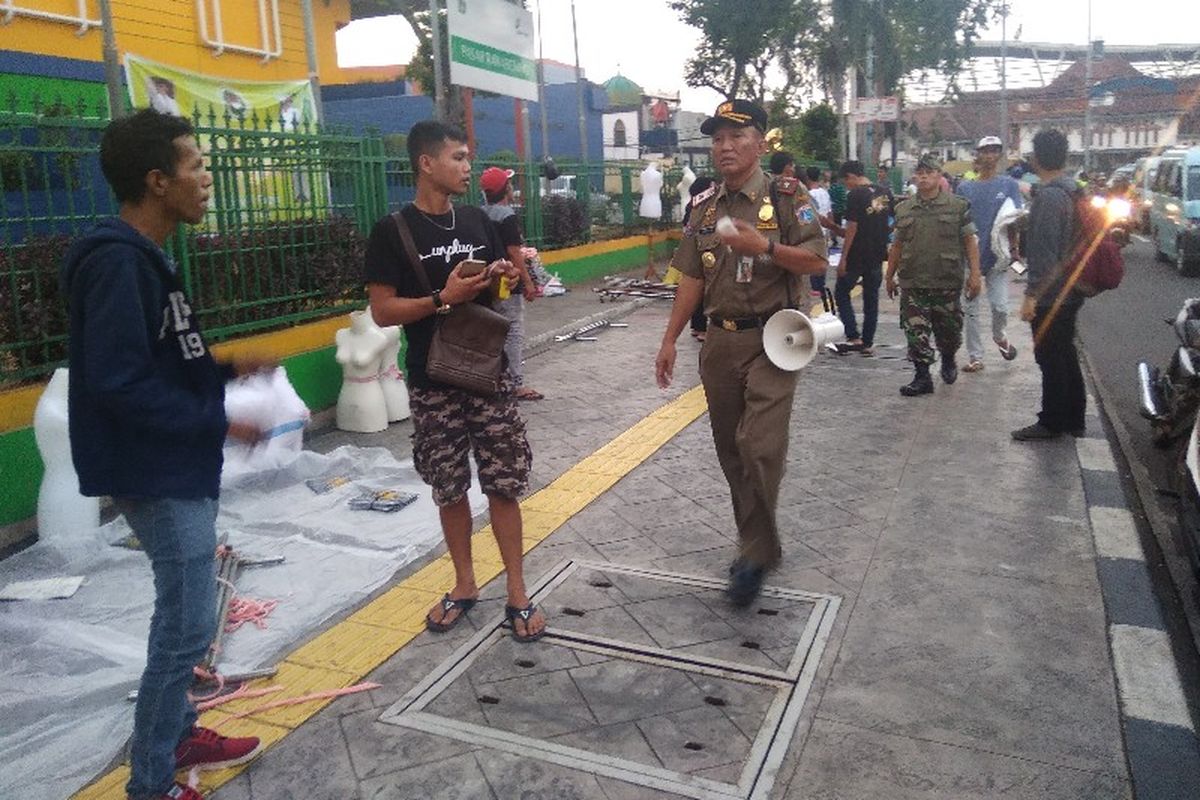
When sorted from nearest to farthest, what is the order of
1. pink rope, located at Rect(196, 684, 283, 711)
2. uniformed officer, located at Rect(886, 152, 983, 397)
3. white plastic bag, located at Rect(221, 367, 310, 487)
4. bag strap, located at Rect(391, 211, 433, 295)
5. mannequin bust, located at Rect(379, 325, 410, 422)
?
pink rope, located at Rect(196, 684, 283, 711)
bag strap, located at Rect(391, 211, 433, 295)
white plastic bag, located at Rect(221, 367, 310, 487)
mannequin bust, located at Rect(379, 325, 410, 422)
uniformed officer, located at Rect(886, 152, 983, 397)

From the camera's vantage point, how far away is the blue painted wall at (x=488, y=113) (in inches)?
1088

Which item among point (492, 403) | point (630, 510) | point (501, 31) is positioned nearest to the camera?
point (492, 403)

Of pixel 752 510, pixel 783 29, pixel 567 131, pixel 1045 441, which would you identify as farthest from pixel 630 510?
pixel 567 131

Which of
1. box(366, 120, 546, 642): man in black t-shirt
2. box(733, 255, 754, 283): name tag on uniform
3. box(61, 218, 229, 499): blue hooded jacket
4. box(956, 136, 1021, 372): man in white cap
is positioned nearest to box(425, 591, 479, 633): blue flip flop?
box(366, 120, 546, 642): man in black t-shirt

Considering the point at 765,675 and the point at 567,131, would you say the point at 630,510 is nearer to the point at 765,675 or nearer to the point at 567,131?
the point at 765,675

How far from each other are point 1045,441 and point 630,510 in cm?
293

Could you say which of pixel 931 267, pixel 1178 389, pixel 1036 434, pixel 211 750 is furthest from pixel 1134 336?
pixel 211 750

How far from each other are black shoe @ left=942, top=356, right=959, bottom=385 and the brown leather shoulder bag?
17.1 feet

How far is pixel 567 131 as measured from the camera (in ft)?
124

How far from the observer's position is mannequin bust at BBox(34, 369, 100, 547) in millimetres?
4691

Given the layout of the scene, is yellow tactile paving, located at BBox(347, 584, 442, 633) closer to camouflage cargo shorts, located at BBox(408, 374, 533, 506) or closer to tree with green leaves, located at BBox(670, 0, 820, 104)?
camouflage cargo shorts, located at BBox(408, 374, 533, 506)

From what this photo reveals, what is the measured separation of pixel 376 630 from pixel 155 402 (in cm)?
173

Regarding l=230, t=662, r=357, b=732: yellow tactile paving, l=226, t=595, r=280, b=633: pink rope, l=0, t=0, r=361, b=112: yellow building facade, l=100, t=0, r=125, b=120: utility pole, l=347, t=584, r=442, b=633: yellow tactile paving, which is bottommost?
l=230, t=662, r=357, b=732: yellow tactile paving

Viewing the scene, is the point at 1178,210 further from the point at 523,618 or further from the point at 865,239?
the point at 523,618
